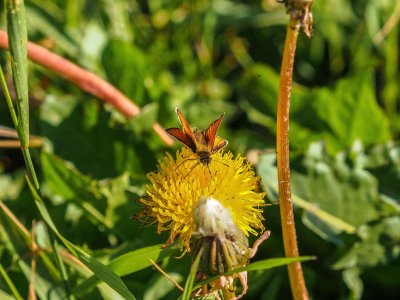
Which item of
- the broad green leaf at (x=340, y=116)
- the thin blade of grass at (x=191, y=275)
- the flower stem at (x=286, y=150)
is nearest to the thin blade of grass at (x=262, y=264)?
the thin blade of grass at (x=191, y=275)

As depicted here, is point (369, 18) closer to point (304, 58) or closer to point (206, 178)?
point (304, 58)

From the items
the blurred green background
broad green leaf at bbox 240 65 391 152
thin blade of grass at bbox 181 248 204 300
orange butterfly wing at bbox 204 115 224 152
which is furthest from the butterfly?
broad green leaf at bbox 240 65 391 152

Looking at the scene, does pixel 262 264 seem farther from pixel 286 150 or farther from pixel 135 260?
pixel 135 260

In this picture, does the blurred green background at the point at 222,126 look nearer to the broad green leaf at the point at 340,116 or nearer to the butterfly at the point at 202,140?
the broad green leaf at the point at 340,116

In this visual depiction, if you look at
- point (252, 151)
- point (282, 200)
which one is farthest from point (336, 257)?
point (282, 200)

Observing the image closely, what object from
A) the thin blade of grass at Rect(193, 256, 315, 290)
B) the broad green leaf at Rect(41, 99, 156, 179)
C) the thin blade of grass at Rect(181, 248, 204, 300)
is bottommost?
the thin blade of grass at Rect(181, 248, 204, 300)

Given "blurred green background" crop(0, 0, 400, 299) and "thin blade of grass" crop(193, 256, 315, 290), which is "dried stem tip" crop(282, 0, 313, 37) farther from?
"blurred green background" crop(0, 0, 400, 299)

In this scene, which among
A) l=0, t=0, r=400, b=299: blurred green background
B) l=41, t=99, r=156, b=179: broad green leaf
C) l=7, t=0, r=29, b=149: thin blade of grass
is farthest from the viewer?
l=41, t=99, r=156, b=179: broad green leaf
